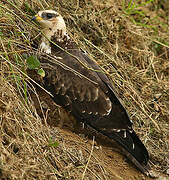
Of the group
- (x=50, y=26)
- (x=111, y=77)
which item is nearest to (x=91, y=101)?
(x=111, y=77)

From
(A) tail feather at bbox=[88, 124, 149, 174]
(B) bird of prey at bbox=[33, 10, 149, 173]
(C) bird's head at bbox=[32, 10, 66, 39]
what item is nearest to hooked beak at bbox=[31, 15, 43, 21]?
(C) bird's head at bbox=[32, 10, 66, 39]

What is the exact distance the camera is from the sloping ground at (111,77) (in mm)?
3139

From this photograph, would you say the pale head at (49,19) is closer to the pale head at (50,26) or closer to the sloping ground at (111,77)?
the pale head at (50,26)

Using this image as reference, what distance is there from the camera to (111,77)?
433 centimetres

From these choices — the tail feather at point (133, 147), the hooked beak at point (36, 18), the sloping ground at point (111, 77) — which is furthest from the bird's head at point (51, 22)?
the tail feather at point (133, 147)

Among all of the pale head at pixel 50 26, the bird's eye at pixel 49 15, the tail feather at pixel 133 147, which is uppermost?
the bird's eye at pixel 49 15

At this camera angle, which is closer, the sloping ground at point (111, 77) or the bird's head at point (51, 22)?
the sloping ground at point (111, 77)

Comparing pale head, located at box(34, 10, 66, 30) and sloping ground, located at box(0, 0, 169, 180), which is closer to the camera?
sloping ground, located at box(0, 0, 169, 180)

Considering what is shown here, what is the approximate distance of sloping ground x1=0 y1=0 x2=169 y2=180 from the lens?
3139 millimetres

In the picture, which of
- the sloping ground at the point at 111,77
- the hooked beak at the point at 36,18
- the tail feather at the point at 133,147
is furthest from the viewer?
the hooked beak at the point at 36,18

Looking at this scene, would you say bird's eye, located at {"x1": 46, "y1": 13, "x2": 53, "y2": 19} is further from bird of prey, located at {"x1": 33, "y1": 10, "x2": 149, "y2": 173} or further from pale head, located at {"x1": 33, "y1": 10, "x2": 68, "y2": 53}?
bird of prey, located at {"x1": 33, "y1": 10, "x2": 149, "y2": 173}

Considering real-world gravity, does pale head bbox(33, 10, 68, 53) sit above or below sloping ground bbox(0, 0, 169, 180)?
above

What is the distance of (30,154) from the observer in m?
3.04

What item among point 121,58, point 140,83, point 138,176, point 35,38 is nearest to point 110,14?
point 121,58
